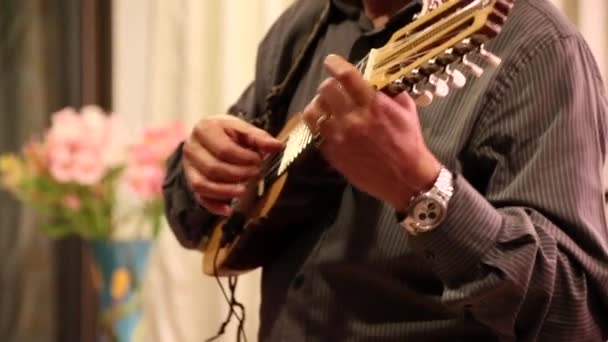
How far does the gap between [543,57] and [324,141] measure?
0.76 feet

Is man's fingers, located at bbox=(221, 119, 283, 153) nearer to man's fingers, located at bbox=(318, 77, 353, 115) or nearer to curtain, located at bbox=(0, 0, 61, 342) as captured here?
man's fingers, located at bbox=(318, 77, 353, 115)

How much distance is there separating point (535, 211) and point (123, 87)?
64.1 inches

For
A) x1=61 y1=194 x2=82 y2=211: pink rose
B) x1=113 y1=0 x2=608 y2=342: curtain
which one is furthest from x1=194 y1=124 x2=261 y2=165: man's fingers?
x1=61 y1=194 x2=82 y2=211: pink rose

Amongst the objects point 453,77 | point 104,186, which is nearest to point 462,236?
point 453,77

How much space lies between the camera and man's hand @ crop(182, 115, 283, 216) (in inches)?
44.7

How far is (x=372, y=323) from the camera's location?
3.22ft

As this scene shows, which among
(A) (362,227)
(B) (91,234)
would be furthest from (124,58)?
(A) (362,227)

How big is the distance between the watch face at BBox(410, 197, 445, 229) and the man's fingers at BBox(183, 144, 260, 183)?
37 cm

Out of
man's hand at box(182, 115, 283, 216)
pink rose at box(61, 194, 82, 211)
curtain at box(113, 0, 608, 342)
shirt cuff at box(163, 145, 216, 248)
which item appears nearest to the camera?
man's hand at box(182, 115, 283, 216)

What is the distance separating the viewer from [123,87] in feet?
7.65

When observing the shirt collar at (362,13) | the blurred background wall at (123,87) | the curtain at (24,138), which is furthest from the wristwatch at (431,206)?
the curtain at (24,138)

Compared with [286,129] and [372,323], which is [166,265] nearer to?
[286,129]

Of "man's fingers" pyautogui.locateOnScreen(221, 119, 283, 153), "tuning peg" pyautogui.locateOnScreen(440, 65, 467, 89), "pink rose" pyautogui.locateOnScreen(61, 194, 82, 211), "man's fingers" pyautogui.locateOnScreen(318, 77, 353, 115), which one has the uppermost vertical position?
"tuning peg" pyautogui.locateOnScreen(440, 65, 467, 89)

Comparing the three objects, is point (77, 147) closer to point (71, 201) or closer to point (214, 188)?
point (71, 201)
